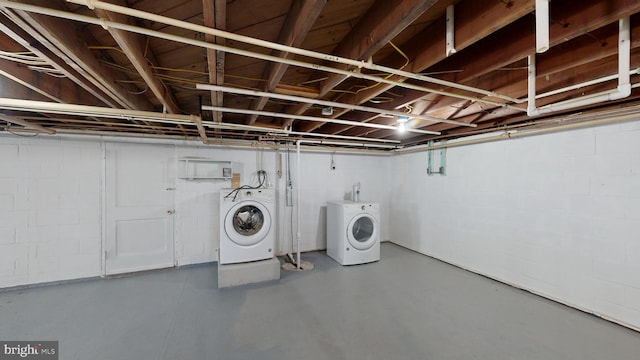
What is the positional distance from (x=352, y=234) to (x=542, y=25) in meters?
3.21

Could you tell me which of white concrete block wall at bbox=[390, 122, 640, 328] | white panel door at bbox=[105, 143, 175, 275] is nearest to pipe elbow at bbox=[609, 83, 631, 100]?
white concrete block wall at bbox=[390, 122, 640, 328]

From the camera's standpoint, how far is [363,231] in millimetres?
4086

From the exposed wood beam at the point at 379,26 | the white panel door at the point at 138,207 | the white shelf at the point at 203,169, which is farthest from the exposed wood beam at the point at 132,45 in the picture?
the white panel door at the point at 138,207

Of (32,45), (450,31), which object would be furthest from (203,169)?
(450,31)

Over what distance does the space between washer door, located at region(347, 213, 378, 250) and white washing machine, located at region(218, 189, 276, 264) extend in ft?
4.17

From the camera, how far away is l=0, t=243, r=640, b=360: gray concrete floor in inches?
73.9

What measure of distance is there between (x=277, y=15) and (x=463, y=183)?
349cm

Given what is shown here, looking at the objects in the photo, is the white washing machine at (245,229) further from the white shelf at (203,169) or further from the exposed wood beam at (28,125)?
the exposed wood beam at (28,125)

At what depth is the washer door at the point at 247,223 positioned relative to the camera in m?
3.05

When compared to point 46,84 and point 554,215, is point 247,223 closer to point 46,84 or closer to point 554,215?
point 46,84

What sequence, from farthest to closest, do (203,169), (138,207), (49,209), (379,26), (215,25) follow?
(203,169), (138,207), (49,209), (379,26), (215,25)

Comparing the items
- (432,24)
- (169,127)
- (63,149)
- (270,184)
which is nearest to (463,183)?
(432,24)

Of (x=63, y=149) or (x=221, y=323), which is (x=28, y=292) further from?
(x=221, y=323)

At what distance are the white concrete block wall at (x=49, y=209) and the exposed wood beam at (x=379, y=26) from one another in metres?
3.74
